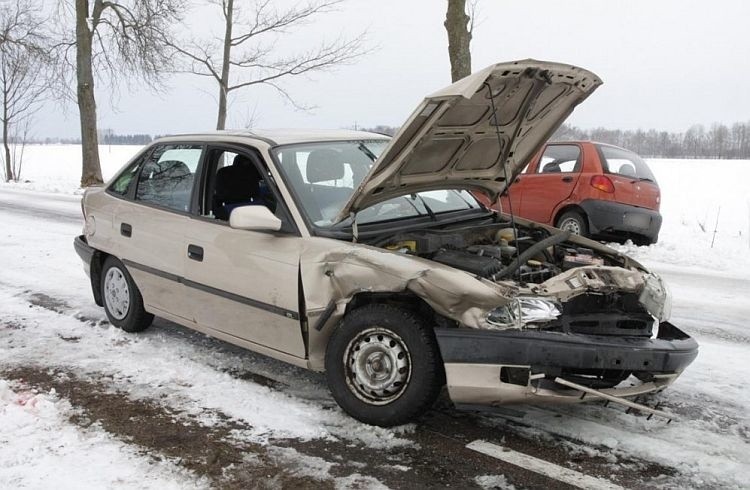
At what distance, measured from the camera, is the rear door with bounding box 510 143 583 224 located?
388 inches

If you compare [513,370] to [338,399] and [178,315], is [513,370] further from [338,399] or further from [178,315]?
[178,315]

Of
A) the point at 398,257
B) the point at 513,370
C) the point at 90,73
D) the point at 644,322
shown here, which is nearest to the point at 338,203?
the point at 398,257

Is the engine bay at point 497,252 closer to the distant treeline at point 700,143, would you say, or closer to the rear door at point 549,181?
the rear door at point 549,181

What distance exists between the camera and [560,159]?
10.1m

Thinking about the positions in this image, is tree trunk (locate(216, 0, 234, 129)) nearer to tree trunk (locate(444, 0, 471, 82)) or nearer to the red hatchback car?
tree trunk (locate(444, 0, 471, 82))

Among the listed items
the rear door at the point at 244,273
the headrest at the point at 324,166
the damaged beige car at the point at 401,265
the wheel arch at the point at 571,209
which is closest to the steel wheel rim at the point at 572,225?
the wheel arch at the point at 571,209

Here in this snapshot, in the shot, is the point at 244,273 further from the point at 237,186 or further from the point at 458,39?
the point at 458,39

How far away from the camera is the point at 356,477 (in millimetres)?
3090

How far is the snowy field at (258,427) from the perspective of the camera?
312cm

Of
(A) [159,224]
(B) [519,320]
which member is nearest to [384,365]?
(B) [519,320]

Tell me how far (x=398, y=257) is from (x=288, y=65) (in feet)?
60.9

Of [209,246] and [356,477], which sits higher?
[209,246]

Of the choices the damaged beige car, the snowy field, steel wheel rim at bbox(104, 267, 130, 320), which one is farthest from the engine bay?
steel wheel rim at bbox(104, 267, 130, 320)

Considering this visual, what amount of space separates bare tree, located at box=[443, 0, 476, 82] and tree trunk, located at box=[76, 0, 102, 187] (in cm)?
1323
